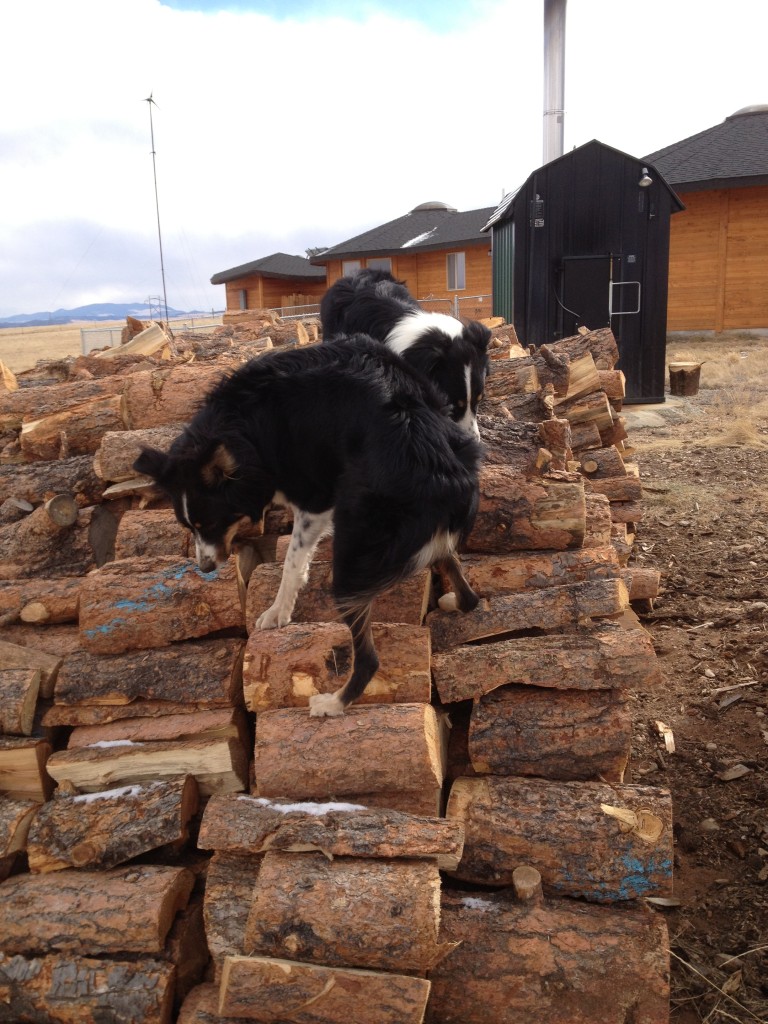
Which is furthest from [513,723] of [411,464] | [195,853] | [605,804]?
[195,853]

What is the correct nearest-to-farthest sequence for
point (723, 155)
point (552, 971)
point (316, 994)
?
point (316, 994) < point (552, 971) < point (723, 155)

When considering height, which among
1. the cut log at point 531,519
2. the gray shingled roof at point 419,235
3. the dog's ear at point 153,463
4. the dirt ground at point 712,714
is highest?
the gray shingled roof at point 419,235

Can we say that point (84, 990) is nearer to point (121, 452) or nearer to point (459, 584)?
point (459, 584)

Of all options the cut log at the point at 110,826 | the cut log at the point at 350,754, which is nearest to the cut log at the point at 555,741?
the cut log at the point at 350,754

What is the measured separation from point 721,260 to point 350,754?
69.1ft

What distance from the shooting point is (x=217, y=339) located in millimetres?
8344

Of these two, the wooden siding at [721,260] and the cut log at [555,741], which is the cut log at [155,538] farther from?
the wooden siding at [721,260]

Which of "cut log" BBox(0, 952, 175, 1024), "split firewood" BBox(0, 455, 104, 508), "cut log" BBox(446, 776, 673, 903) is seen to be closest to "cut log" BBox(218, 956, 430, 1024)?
"cut log" BBox(0, 952, 175, 1024)

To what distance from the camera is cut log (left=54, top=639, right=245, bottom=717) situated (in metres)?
3.41

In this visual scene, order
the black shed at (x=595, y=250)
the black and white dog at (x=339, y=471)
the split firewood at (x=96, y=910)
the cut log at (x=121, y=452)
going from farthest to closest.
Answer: the black shed at (x=595, y=250), the cut log at (x=121, y=452), the black and white dog at (x=339, y=471), the split firewood at (x=96, y=910)

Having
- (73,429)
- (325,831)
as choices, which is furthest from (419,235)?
(325,831)

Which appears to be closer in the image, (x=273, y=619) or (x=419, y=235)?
(x=273, y=619)

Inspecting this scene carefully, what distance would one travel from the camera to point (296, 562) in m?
3.41

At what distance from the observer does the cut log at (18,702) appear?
340 cm
